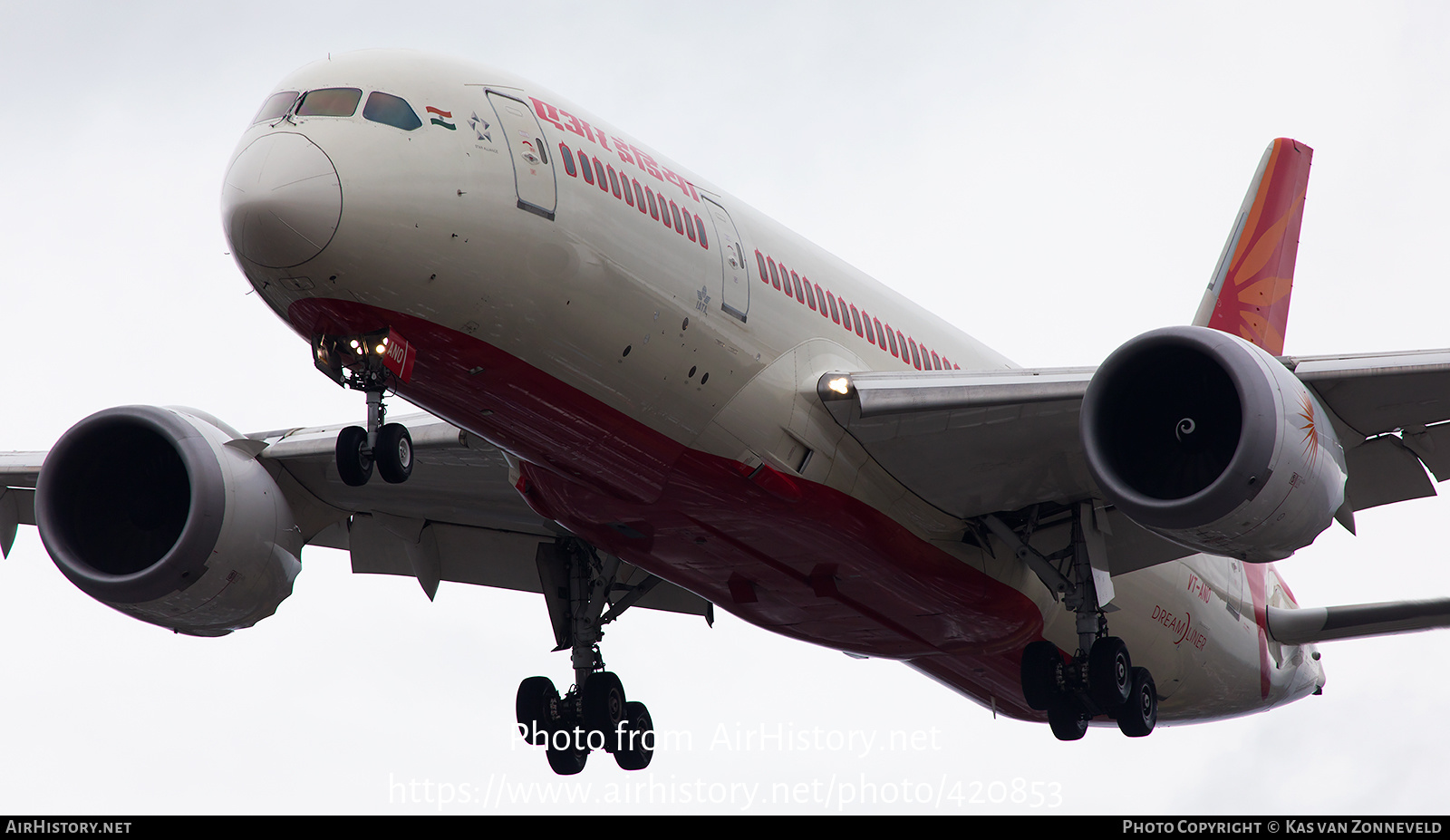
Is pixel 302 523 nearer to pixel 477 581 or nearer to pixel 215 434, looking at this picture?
pixel 215 434

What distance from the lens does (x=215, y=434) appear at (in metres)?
19.7

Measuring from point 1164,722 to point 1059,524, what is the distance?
7.59 meters

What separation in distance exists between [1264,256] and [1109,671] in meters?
10.6

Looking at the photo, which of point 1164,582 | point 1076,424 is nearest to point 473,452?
point 1076,424

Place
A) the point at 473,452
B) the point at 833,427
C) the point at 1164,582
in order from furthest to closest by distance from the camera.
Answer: the point at 1164,582, the point at 473,452, the point at 833,427

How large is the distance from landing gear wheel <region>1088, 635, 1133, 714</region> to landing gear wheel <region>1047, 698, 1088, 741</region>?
495 mm

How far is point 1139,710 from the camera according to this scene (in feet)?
66.2

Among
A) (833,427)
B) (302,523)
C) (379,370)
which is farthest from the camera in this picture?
(302,523)

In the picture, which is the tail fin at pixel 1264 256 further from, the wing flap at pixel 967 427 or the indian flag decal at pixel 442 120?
the indian flag decal at pixel 442 120

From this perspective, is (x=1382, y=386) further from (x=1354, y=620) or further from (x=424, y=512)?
(x=424, y=512)

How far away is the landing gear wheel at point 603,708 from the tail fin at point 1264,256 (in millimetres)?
11264

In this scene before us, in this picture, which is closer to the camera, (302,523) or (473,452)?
(473,452)

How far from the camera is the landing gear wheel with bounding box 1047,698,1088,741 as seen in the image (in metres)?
20.0

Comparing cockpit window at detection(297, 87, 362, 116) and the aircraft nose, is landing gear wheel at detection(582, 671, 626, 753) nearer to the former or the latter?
the aircraft nose
